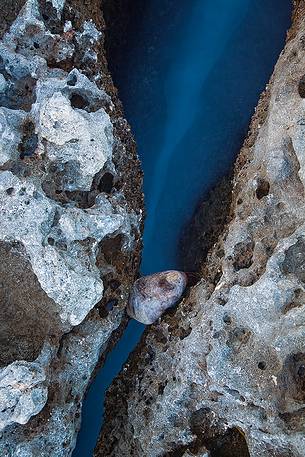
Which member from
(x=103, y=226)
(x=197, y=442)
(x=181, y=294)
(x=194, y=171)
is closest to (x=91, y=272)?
(x=103, y=226)

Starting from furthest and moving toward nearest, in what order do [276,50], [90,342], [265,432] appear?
1. [276,50]
2. [90,342]
3. [265,432]

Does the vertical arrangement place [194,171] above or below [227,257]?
above

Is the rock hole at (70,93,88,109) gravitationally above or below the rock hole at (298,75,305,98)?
below

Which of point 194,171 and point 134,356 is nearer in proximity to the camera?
point 134,356

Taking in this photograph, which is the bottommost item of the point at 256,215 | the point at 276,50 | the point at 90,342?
the point at 90,342

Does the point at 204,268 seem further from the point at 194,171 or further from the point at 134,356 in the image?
the point at 194,171

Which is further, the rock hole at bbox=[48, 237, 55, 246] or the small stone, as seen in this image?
the small stone

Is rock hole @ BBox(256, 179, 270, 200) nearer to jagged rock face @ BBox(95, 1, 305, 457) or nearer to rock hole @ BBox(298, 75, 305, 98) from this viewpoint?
jagged rock face @ BBox(95, 1, 305, 457)

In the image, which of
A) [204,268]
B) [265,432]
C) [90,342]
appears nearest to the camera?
[265,432]

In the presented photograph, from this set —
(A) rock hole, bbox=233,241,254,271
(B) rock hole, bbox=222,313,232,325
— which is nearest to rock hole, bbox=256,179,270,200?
(A) rock hole, bbox=233,241,254,271
